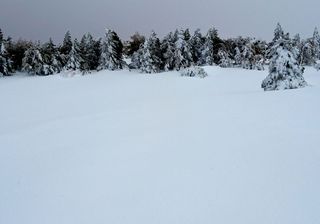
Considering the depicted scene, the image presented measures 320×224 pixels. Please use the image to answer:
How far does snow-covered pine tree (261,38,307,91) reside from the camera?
56.7 feet

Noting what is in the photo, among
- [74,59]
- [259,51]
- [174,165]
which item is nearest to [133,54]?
[74,59]

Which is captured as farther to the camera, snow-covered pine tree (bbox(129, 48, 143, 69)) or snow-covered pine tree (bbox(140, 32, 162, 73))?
snow-covered pine tree (bbox(129, 48, 143, 69))

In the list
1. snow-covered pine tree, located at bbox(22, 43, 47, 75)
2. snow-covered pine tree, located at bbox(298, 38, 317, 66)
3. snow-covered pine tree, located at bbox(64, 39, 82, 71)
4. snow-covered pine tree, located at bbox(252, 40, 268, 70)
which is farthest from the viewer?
snow-covered pine tree, located at bbox(298, 38, 317, 66)

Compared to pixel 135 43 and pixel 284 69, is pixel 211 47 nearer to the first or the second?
pixel 135 43

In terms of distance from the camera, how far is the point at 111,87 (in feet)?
86.1

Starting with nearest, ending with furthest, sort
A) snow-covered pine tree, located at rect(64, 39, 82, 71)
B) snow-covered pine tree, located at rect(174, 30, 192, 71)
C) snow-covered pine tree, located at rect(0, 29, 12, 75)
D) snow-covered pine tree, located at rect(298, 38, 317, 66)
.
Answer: snow-covered pine tree, located at rect(0, 29, 12, 75), snow-covered pine tree, located at rect(64, 39, 82, 71), snow-covered pine tree, located at rect(174, 30, 192, 71), snow-covered pine tree, located at rect(298, 38, 317, 66)

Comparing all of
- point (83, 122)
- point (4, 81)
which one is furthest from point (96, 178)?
point (4, 81)

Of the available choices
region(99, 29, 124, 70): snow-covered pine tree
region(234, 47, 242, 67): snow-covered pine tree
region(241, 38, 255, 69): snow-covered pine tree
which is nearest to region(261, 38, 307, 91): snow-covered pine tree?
region(241, 38, 255, 69): snow-covered pine tree

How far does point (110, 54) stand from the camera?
33.7 meters

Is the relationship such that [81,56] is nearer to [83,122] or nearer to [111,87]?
[111,87]

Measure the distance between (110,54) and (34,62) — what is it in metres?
7.86

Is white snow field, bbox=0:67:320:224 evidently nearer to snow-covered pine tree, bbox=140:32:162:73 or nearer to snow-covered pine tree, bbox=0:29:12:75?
snow-covered pine tree, bbox=140:32:162:73

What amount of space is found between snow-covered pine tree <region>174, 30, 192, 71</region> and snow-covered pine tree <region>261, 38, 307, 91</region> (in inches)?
615

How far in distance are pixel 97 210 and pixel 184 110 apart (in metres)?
7.72
